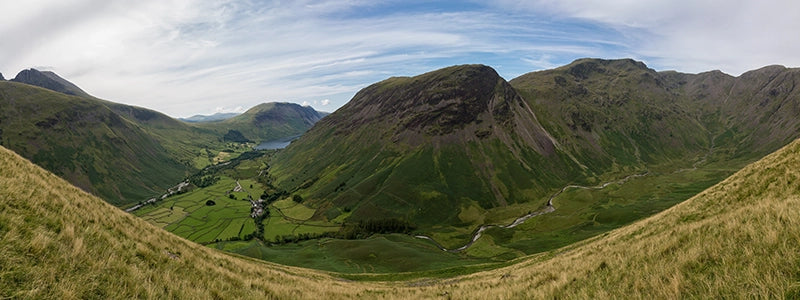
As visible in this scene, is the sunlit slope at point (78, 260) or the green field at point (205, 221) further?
the green field at point (205, 221)

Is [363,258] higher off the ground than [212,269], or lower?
lower

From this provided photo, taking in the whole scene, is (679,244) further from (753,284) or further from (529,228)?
(529,228)

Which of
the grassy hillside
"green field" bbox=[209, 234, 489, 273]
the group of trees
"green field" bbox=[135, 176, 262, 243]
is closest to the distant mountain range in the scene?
the grassy hillside

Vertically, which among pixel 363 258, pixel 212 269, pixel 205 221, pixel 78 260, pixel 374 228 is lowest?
pixel 205 221

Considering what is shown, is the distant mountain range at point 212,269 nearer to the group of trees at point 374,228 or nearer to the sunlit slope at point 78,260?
the sunlit slope at point 78,260

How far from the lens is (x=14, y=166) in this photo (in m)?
17.1

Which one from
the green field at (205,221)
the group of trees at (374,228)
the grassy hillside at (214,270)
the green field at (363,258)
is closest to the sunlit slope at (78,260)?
the grassy hillside at (214,270)

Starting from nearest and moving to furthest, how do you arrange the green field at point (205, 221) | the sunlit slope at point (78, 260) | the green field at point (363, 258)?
the sunlit slope at point (78, 260)
the green field at point (363, 258)
the green field at point (205, 221)

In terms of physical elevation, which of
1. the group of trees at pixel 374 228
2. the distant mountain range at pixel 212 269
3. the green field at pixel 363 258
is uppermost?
the distant mountain range at pixel 212 269

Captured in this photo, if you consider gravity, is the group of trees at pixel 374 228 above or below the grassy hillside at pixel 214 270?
below

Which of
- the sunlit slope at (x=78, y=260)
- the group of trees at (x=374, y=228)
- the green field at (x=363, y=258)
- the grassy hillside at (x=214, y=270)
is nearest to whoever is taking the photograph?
the grassy hillside at (x=214, y=270)

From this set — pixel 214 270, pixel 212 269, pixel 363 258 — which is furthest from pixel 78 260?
pixel 363 258

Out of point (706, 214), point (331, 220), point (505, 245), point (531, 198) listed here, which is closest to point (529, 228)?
point (505, 245)

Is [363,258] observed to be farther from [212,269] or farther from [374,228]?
[212,269]
